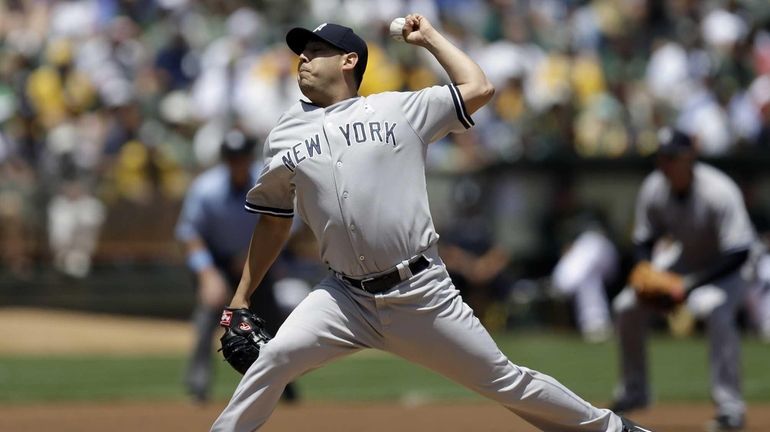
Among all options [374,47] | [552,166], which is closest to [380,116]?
[552,166]

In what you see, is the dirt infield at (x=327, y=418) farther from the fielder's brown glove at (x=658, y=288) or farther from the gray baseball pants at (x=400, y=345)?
the gray baseball pants at (x=400, y=345)

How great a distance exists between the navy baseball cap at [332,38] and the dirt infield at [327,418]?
342cm

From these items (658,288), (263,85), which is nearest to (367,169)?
(658,288)

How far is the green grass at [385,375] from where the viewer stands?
1247cm

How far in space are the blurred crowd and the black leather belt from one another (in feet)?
40.1

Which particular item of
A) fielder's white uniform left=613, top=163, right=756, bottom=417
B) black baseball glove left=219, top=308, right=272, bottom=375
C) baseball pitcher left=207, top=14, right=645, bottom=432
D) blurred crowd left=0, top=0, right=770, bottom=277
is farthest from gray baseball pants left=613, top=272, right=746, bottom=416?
blurred crowd left=0, top=0, right=770, bottom=277

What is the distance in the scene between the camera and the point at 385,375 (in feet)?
47.4

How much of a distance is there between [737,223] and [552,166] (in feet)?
30.0

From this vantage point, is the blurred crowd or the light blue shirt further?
the blurred crowd

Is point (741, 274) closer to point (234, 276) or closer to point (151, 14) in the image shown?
point (234, 276)

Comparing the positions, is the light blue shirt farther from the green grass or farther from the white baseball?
the white baseball

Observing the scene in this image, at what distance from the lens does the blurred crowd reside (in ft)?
62.1

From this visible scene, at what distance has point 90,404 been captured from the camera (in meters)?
11.9

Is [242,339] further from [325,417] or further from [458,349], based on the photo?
[325,417]
